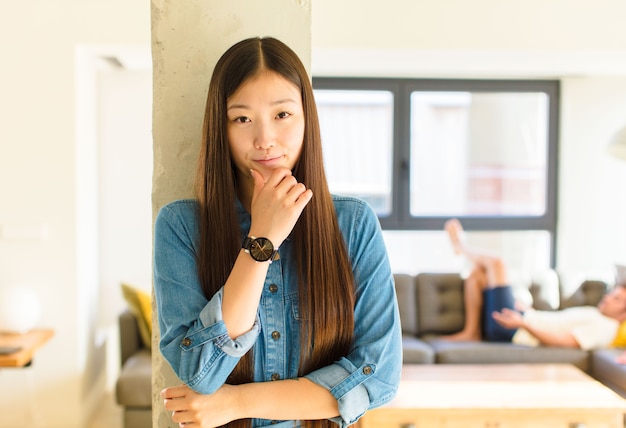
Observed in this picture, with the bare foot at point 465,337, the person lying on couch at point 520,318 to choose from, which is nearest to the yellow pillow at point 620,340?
the person lying on couch at point 520,318

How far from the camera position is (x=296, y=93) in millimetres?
1169

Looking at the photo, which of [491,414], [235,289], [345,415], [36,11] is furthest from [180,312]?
[36,11]

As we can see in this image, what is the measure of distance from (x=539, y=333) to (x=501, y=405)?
136 centimetres

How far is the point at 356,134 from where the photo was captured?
550 cm

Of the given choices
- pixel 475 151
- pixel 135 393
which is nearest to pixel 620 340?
pixel 475 151

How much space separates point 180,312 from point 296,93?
1.31 ft

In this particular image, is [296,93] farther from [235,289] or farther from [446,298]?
[446,298]

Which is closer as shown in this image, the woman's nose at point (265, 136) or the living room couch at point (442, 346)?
the woman's nose at point (265, 136)

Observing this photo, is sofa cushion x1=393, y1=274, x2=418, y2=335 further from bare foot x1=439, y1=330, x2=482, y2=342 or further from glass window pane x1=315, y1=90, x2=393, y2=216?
glass window pane x1=315, y1=90, x2=393, y2=216

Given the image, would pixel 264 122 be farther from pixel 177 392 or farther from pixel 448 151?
pixel 448 151

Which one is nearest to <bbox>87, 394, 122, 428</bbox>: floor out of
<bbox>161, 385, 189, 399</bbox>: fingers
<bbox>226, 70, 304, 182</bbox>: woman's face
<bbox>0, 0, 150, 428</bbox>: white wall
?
<bbox>0, 0, 150, 428</bbox>: white wall

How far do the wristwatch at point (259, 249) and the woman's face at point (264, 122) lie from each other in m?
0.13

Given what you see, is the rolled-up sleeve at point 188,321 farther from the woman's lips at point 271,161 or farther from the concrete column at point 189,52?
the concrete column at point 189,52

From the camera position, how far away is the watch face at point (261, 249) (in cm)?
106
